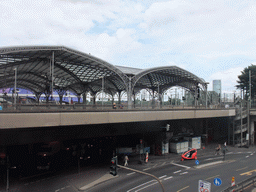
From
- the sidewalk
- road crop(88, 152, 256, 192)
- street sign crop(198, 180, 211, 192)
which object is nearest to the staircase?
the sidewalk

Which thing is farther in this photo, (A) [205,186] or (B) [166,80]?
(B) [166,80]

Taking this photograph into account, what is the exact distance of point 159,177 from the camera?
21.4 metres

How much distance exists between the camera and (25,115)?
16.3 m

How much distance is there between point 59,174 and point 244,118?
38.8 meters

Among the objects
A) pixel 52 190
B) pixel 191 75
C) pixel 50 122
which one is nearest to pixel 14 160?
pixel 52 190

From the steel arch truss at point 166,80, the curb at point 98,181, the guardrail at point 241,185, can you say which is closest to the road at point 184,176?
the curb at point 98,181

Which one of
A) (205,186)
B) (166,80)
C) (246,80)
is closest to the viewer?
(205,186)

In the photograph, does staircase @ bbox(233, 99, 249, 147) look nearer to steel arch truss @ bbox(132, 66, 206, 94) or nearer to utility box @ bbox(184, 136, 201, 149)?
utility box @ bbox(184, 136, 201, 149)

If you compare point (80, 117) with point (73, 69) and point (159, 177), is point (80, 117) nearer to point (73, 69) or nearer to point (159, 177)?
point (159, 177)

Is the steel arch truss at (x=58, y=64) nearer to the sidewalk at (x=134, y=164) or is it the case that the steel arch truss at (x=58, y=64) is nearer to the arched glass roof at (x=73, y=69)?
the arched glass roof at (x=73, y=69)

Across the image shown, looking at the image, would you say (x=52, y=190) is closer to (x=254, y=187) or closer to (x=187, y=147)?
(x=254, y=187)

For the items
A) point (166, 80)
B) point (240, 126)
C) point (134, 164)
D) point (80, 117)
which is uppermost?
point (166, 80)

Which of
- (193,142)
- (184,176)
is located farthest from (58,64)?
(184,176)

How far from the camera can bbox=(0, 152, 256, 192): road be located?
62.3 ft
